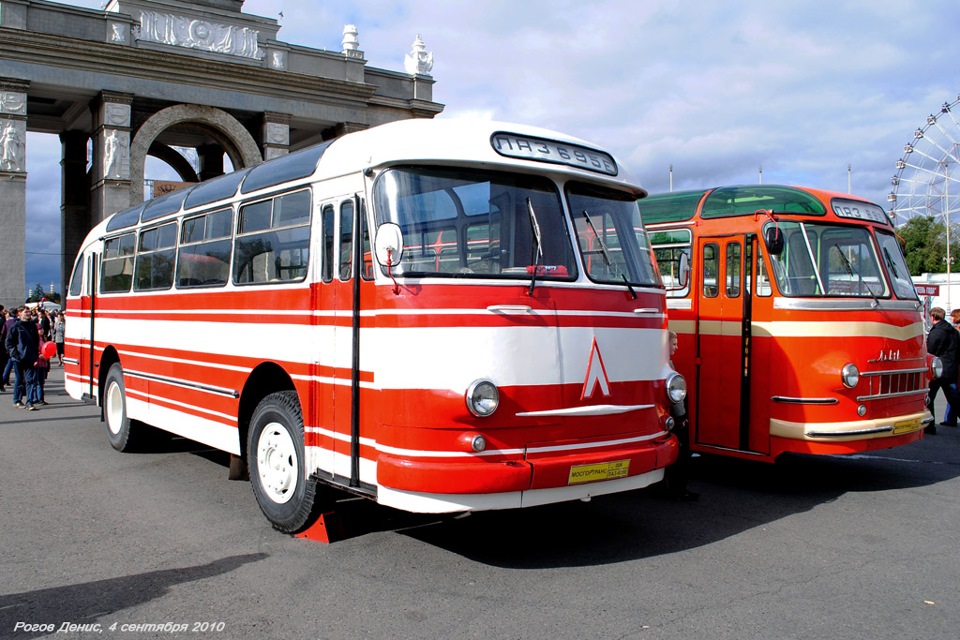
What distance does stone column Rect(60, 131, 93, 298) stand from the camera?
36.3 meters

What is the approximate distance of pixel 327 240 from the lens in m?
6.36

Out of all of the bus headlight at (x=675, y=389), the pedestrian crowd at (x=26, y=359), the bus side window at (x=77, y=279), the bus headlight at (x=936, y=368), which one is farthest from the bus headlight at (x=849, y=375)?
the pedestrian crowd at (x=26, y=359)

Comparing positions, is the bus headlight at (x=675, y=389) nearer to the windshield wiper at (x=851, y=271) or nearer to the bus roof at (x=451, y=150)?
the bus roof at (x=451, y=150)

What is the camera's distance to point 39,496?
8125 mm

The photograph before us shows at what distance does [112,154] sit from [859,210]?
1111 inches

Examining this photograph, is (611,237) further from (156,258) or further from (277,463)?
(156,258)

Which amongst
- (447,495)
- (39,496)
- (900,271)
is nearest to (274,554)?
(447,495)

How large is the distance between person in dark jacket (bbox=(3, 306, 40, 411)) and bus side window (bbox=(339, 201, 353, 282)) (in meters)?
11.9

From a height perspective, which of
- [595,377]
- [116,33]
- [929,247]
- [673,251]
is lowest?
[595,377]

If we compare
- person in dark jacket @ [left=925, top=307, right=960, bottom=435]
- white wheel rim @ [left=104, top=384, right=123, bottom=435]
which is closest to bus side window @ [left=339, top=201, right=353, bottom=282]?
white wheel rim @ [left=104, top=384, right=123, bottom=435]

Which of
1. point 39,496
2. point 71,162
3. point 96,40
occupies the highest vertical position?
point 96,40

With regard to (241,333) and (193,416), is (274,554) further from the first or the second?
(193,416)

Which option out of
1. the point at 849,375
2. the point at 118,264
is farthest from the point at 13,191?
the point at 849,375

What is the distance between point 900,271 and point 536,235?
5012mm
